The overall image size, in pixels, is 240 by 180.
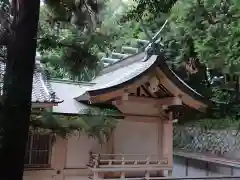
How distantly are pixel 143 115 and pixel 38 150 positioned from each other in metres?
2.30

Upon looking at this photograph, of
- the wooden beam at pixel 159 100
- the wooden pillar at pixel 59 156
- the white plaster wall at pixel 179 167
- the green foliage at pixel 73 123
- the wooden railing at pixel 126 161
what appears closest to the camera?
the green foliage at pixel 73 123

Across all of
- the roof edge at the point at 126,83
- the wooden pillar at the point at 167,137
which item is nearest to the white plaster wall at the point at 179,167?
the wooden pillar at the point at 167,137

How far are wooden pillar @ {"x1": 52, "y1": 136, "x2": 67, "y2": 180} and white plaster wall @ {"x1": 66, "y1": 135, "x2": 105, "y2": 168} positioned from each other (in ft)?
0.28

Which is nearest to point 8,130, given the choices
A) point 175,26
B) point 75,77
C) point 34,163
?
point 75,77

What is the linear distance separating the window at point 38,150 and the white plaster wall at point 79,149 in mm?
393

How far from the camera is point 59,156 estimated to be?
6023 mm

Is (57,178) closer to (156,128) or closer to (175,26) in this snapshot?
(156,128)

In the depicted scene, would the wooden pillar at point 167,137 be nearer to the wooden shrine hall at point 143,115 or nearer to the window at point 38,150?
the wooden shrine hall at point 143,115

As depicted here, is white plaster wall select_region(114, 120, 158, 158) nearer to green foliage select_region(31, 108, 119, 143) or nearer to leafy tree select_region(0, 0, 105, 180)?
green foliage select_region(31, 108, 119, 143)

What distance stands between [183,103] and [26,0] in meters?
4.16

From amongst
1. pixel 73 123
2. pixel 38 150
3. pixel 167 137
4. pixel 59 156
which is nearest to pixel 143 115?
pixel 167 137

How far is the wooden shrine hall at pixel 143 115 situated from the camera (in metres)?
6.20

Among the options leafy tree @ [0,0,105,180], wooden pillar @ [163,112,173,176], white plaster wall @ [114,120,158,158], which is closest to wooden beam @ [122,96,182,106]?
wooden pillar @ [163,112,173,176]

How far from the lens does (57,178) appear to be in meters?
5.97
